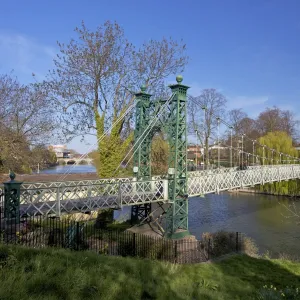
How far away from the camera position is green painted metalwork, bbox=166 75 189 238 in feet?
48.3

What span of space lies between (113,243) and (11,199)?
3651 millimetres

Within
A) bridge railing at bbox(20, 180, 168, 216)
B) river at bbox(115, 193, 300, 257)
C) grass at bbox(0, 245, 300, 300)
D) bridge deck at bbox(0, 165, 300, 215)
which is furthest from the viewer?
river at bbox(115, 193, 300, 257)

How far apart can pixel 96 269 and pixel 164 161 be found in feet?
56.2

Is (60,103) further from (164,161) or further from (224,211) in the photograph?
(224,211)

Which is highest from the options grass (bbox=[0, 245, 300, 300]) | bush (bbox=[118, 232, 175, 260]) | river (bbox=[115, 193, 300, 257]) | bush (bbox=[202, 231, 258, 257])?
grass (bbox=[0, 245, 300, 300])

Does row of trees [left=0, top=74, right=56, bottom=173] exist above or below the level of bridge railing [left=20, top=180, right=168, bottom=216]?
above

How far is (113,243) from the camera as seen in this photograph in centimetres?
1121

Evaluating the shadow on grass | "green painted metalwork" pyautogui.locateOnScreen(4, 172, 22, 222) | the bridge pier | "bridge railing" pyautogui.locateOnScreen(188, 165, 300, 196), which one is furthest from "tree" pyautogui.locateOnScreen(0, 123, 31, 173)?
the shadow on grass

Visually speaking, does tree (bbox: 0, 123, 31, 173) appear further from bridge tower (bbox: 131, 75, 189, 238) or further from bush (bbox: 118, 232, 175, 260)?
bush (bbox: 118, 232, 175, 260)

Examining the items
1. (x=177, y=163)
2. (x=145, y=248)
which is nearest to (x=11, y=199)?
(x=145, y=248)

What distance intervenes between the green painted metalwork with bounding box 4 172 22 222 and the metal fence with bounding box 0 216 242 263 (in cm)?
21

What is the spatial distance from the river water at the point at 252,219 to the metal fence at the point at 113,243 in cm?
424

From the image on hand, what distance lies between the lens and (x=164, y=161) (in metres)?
23.1

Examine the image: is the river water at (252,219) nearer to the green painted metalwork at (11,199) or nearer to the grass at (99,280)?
the green painted metalwork at (11,199)
